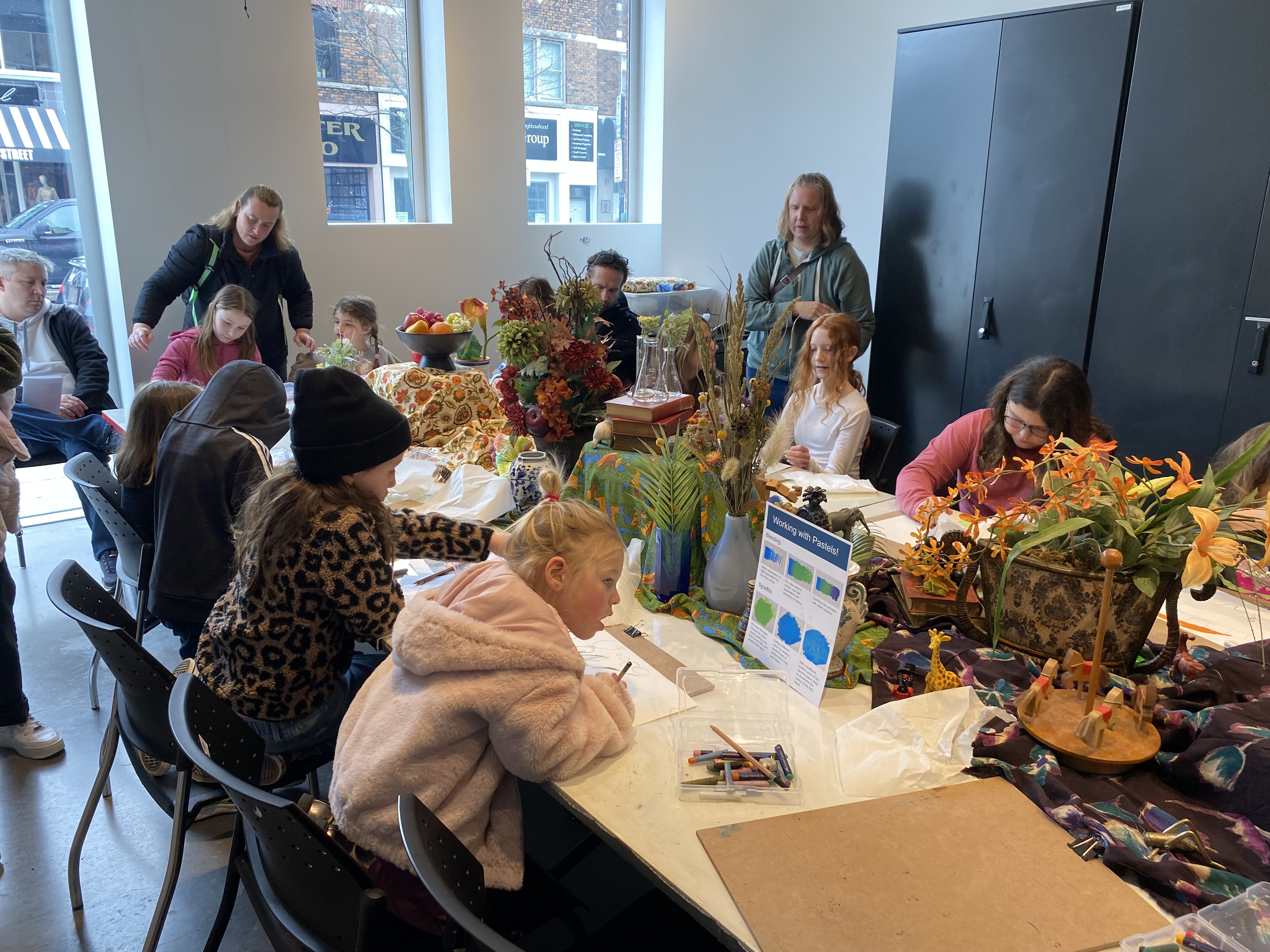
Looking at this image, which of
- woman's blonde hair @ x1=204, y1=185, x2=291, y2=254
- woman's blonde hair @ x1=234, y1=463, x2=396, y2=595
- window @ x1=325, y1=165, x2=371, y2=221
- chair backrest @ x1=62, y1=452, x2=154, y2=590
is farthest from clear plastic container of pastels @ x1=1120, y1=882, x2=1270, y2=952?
window @ x1=325, y1=165, x2=371, y2=221

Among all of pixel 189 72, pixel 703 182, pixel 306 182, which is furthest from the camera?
pixel 703 182

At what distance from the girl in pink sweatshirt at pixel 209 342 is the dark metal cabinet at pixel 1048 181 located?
324 centimetres

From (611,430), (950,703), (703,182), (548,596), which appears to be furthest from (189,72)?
(950,703)

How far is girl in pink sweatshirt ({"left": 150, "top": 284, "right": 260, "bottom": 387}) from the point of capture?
350cm

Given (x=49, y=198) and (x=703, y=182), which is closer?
(x=49, y=198)

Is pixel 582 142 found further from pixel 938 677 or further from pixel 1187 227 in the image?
pixel 938 677

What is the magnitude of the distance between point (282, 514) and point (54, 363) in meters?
3.02

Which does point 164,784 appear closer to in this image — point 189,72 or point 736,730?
point 736,730

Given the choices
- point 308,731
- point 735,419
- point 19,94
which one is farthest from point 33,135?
point 735,419

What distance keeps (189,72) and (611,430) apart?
3915 millimetres

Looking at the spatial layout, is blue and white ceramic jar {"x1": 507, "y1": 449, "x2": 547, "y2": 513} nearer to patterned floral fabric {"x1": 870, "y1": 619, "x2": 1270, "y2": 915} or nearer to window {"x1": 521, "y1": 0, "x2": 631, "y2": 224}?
patterned floral fabric {"x1": 870, "y1": 619, "x2": 1270, "y2": 915}


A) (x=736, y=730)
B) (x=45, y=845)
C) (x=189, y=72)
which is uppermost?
(x=189, y=72)

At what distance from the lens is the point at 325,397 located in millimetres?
1523

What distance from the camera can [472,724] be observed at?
119cm
